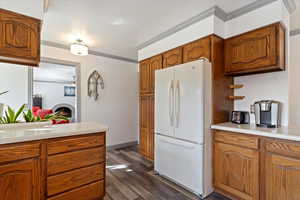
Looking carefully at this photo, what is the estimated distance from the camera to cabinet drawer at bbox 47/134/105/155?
1.50 metres

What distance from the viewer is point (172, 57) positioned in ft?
8.84

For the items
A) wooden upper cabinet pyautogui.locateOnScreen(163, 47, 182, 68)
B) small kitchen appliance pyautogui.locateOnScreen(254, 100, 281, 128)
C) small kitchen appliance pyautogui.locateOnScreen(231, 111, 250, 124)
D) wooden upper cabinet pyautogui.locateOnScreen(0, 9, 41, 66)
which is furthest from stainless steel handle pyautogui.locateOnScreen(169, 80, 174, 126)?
wooden upper cabinet pyautogui.locateOnScreen(0, 9, 41, 66)

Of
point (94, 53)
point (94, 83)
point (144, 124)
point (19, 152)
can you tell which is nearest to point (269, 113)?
point (144, 124)

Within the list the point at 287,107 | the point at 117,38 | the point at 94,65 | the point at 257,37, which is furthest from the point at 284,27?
the point at 94,65

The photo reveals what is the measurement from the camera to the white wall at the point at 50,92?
718cm

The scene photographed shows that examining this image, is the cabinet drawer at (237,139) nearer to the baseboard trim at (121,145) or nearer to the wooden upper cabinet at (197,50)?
the wooden upper cabinet at (197,50)

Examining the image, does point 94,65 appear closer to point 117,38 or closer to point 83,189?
point 117,38

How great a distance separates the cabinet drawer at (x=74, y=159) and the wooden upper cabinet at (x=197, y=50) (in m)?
1.84

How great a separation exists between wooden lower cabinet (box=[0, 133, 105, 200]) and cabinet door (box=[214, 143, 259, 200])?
148 centimetres

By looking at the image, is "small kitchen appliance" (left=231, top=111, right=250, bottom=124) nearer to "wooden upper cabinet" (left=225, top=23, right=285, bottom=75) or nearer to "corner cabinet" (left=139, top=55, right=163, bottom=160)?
"wooden upper cabinet" (left=225, top=23, right=285, bottom=75)

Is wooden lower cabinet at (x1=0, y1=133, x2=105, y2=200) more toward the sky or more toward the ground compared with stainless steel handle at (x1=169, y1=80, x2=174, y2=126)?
more toward the ground

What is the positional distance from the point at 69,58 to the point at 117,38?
127 cm

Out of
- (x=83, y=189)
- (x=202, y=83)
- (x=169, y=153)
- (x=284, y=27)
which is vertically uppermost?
(x=284, y=27)

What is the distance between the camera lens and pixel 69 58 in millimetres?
3473
